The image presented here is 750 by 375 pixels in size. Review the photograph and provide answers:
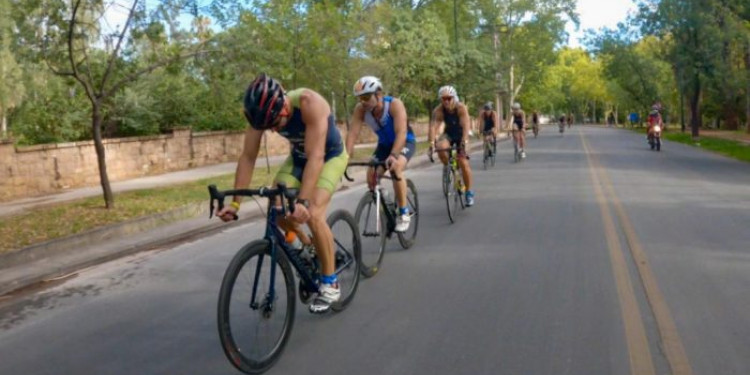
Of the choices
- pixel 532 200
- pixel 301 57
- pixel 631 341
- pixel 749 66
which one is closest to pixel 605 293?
pixel 631 341

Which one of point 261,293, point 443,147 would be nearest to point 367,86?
point 261,293

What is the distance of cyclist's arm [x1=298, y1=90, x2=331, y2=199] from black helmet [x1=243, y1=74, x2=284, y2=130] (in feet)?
0.91

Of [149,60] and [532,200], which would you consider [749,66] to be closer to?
[532,200]

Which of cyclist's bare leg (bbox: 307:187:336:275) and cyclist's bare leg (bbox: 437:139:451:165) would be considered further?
cyclist's bare leg (bbox: 437:139:451:165)

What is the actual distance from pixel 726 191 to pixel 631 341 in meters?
10.5

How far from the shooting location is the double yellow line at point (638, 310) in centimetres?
476

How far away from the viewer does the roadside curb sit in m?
8.19

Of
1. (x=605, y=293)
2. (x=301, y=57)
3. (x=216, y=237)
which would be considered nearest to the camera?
(x=605, y=293)

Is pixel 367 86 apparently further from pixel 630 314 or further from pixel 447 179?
pixel 447 179

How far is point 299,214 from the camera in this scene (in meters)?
4.81

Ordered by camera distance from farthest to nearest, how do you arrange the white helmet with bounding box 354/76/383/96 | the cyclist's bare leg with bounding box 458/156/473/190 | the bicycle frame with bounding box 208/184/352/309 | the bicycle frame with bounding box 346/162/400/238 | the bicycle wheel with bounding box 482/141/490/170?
the bicycle wheel with bounding box 482/141/490/170 < the cyclist's bare leg with bounding box 458/156/473/190 < the bicycle frame with bounding box 346/162/400/238 < the white helmet with bounding box 354/76/383/96 < the bicycle frame with bounding box 208/184/352/309

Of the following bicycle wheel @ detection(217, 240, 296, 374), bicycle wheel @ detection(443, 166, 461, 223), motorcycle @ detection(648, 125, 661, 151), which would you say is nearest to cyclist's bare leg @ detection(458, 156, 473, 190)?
bicycle wheel @ detection(443, 166, 461, 223)

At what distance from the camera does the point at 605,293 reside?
650 cm

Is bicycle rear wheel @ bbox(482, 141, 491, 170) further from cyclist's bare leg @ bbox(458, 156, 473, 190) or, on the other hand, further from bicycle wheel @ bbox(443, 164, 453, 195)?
bicycle wheel @ bbox(443, 164, 453, 195)
